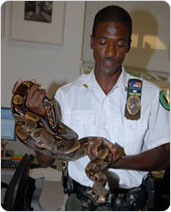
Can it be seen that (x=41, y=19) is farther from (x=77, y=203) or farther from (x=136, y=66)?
(x=77, y=203)

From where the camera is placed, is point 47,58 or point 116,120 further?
point 47,58

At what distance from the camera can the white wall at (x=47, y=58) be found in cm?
228

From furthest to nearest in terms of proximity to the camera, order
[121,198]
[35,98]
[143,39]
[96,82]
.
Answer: [143,39]
[96,82]
[121,198]
[35,98]

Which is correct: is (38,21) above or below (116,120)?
above

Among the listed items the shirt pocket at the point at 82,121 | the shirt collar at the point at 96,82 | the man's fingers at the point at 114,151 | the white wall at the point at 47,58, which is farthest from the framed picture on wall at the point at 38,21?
the man's fingers at the point at 114,151

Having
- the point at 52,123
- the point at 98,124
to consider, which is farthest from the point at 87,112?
the point at 52,123

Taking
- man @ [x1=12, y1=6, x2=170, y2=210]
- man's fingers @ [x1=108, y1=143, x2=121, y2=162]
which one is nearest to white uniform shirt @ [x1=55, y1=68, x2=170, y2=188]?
man @ [x1=12, y1=6, x2=170, y2=210]

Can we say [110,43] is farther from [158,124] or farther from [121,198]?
[121,198]

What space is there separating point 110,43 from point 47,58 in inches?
52.5

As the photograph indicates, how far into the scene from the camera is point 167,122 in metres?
1.12

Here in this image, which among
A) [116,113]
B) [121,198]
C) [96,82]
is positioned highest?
[96,82]

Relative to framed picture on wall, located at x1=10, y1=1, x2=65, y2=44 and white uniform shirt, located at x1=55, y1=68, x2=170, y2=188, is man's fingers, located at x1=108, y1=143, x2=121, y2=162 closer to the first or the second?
→ white uniform shirt, located at x1=55, y1=68, x2=170, y2=188

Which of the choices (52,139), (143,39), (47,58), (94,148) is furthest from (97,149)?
(143,39)

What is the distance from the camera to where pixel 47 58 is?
7.64 feet
